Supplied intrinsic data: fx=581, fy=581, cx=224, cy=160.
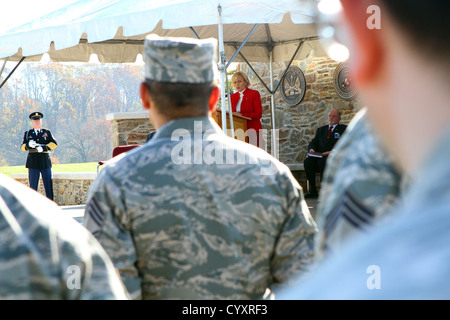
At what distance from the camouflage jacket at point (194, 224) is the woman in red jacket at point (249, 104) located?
7.48 meters

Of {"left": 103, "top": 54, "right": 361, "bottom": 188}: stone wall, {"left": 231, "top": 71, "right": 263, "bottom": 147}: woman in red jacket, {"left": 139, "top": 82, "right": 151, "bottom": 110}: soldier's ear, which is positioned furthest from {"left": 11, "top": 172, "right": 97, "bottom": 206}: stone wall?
{"left": 139, "top": 82, "right": 151, "bottom": 110}: soldier's ear

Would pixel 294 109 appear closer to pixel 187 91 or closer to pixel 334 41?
pixel 187 91

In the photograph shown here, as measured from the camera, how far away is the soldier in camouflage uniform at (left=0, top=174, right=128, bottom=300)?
0.79m

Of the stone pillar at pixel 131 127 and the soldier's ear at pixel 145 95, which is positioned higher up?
the soldier's ear at pixel 145 95

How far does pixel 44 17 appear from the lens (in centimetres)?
777

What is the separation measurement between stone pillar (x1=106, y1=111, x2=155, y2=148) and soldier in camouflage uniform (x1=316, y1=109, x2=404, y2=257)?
9674mm

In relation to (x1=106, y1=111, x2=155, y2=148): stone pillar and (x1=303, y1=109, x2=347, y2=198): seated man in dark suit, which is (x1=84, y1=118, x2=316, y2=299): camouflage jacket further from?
(x1=106, y1=111, x2=155, y2=148): stone pillar

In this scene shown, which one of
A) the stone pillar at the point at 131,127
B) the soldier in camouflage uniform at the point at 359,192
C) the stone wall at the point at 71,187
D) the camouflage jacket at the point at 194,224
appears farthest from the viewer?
the stone wall at the point at 71,187

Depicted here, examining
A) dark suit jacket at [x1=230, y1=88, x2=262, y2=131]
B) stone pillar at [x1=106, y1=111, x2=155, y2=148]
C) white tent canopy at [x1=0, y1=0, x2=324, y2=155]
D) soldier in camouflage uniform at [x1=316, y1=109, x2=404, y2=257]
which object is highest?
white tent canopy at [x1=0, y1=0, x2=324, y2=155]

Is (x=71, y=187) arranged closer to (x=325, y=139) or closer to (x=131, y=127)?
(x=131, y=127)

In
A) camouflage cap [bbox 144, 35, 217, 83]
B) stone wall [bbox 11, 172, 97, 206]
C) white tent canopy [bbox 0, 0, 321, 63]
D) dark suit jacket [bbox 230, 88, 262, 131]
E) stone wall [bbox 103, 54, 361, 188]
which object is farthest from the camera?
stone wall [bbox 103, 54, 361, 188]

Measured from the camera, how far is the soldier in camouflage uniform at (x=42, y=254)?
2.59 feet

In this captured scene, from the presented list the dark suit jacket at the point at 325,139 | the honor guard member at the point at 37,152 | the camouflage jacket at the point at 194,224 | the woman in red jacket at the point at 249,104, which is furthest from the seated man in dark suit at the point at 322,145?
the camouflage jacket at the point at 194,224

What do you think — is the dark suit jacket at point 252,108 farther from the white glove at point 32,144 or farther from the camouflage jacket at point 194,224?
the camouflage jacket at point 194,224
